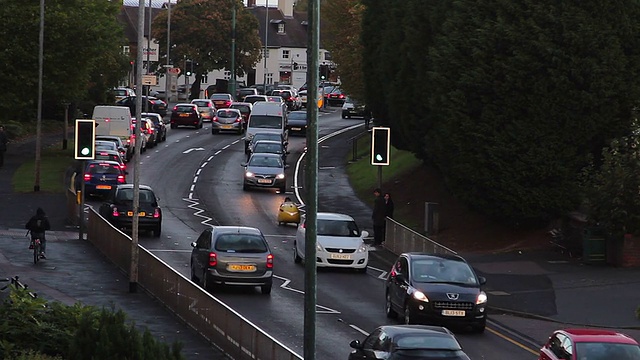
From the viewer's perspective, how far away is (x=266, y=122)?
231 feet

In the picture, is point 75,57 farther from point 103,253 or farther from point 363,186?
point 103,253

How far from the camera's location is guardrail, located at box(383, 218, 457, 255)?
118 ft

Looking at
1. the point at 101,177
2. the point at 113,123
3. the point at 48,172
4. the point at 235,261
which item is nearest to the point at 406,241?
the point at 235,261

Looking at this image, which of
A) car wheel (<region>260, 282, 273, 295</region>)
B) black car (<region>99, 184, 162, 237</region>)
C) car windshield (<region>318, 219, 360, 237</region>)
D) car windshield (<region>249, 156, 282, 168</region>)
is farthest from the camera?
car windshield (<region>249, 156, 282, 168</region>)

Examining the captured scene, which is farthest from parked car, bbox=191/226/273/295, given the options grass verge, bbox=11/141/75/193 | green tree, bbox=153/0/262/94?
green tree, bbox=153/0/262/94

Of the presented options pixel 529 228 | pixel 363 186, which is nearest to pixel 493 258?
pixel 529 228

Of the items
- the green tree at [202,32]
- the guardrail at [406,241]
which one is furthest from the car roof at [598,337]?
the green tree at [202,32]

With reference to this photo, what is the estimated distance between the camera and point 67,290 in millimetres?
31531

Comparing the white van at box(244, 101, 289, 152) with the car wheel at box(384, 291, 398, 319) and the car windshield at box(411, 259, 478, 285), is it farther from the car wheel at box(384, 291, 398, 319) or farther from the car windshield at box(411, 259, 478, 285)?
the car windshield at box(411, 259, 478, 285)

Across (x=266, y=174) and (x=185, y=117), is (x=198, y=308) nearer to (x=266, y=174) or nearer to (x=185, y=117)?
(x=266, y=174)

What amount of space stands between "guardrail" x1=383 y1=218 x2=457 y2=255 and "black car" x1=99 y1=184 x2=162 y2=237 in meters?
7.82

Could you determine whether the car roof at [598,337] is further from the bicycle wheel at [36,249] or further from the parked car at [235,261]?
the bicycle wheel at [36,249]

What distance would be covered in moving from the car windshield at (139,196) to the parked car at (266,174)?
12.8m

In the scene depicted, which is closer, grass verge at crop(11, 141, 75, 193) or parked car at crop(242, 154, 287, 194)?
grass verge at crop(11, 141, 75, 193)
